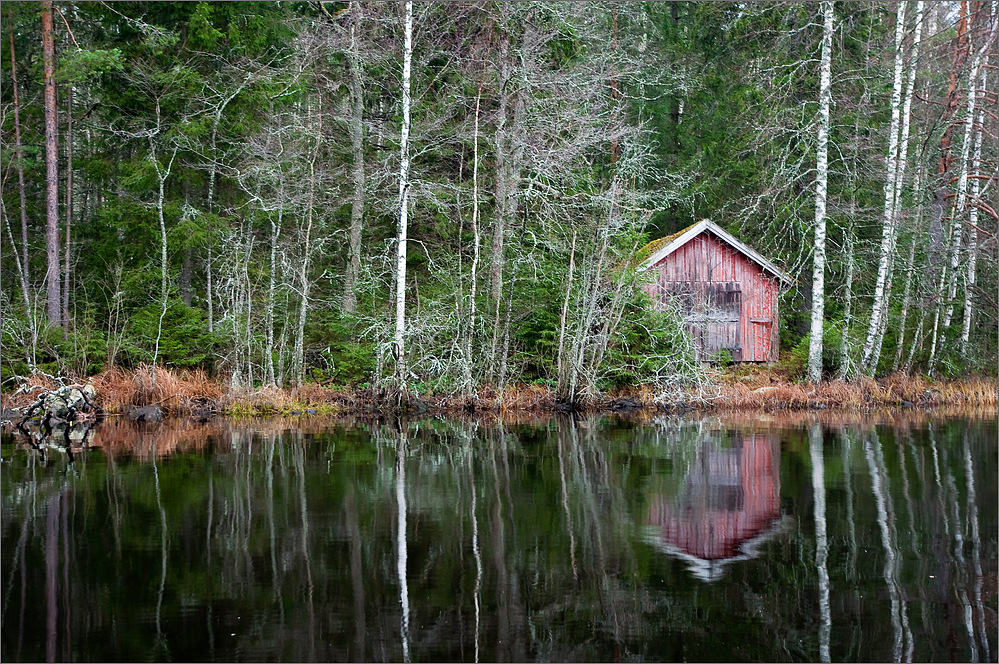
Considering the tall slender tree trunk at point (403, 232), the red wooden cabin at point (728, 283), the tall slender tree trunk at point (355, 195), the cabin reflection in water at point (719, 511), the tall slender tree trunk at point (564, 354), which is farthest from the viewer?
the red wooden cabin at point (728, 283)

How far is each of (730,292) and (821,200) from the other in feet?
18.9

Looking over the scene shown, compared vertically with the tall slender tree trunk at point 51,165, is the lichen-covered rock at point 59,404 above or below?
below

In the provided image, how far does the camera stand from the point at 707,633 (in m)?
6.02

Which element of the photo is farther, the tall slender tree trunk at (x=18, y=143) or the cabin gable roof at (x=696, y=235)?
the cabin gable roof at (x=696, y=235)

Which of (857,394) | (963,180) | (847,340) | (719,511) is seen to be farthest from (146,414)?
(963,180)

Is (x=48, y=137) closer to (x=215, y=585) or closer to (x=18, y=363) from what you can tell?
(x=18, y=363)

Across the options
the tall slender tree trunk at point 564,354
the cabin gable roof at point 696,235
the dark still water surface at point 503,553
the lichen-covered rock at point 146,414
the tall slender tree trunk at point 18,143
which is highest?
the tall slender tree trunk at point 18,143

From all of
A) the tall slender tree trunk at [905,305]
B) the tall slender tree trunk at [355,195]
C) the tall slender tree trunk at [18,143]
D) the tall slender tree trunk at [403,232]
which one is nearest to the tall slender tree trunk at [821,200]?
the tall slender tree trunk at [905,305]

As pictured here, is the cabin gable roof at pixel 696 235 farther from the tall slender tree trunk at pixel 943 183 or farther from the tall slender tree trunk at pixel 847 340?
the tall slender tree trunk at pixel 943 183

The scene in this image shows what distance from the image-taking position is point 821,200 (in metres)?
22.8

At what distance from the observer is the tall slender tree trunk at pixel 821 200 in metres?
22.5

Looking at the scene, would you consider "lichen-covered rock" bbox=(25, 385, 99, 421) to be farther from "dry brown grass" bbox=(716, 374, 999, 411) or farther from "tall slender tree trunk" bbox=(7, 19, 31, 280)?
"dry brown grass" bbox=(716, 374, 999, 411)

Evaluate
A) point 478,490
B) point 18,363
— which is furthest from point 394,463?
point 18,363

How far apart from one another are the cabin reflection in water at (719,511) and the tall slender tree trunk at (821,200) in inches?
375
